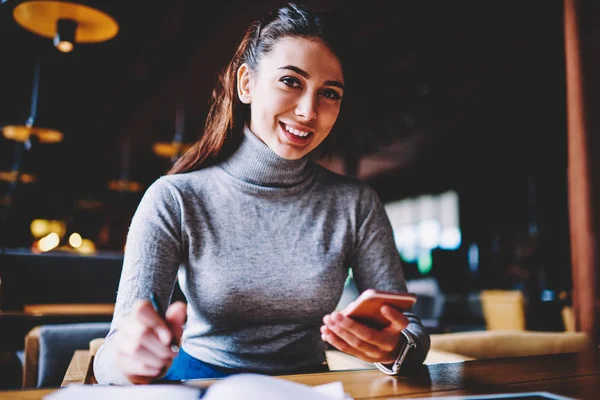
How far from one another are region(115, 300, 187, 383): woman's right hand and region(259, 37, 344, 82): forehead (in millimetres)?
710

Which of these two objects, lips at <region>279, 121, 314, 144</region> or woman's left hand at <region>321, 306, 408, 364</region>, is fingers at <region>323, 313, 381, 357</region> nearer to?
woman's left hand at <region>321, 306, 408, 364</region>

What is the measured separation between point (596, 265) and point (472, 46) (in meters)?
4.55

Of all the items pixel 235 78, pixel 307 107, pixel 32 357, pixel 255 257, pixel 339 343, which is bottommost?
pixel 32 357

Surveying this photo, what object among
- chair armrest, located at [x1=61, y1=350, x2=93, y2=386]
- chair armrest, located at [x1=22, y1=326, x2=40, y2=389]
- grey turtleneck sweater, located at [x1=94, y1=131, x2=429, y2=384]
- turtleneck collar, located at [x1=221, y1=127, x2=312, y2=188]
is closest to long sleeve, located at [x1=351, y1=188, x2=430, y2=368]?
grey turtleneck sweater, located at [x1=94, y1=131, x2=429, y2=384]

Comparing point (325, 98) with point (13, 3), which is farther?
point (13, 3)

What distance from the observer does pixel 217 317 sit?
46.1 inches

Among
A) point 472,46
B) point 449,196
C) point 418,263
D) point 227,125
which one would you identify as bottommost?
point 418,263

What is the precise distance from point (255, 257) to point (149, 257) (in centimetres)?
27

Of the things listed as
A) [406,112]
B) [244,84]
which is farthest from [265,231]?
[406,112]

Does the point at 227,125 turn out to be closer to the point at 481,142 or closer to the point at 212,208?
the point at 212,208

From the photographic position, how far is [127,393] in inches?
27.5

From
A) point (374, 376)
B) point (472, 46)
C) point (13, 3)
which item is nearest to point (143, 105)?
point (472, 46)

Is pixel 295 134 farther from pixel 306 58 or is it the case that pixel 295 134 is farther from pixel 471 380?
pixel 471 380

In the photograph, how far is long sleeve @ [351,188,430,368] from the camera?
1.29m
